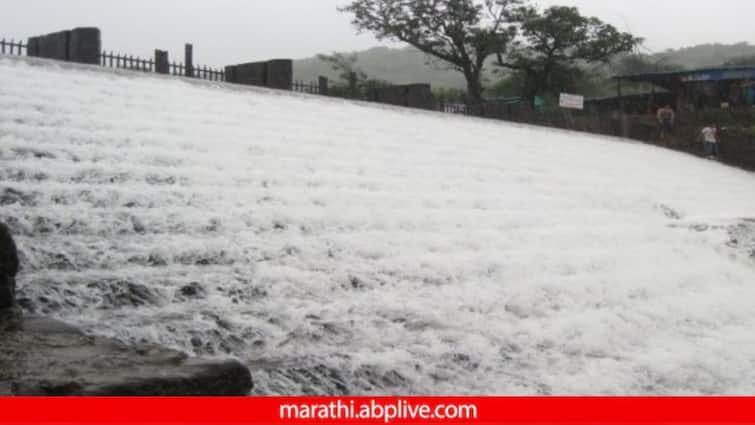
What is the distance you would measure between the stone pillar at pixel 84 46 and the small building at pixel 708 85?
48.6 ft

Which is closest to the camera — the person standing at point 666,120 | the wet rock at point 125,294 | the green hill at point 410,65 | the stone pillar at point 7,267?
the stone pillar at point 7,267

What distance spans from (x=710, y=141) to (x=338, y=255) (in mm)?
11580

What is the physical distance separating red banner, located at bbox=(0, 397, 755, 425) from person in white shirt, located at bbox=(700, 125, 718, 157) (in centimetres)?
1181

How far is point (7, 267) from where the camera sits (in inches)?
75.2

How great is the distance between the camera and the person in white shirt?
12664 millimetres

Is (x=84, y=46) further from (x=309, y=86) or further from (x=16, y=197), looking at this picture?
(x=309, y=86)

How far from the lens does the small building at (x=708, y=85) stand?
17625 millimetres

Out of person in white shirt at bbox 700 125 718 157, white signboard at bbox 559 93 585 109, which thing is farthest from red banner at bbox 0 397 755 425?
white signboard at bbox 559 93 585 109

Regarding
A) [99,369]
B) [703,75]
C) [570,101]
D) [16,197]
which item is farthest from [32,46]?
[703,75]

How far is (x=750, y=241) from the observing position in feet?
15.9

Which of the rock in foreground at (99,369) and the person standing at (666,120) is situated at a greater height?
the person standing at (666,120)

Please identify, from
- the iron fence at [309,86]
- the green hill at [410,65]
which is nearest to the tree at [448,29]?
the iron fence at [309,86]

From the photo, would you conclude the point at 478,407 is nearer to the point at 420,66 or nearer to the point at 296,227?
the point at 296,227

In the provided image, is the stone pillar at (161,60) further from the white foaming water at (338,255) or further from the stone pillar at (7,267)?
the stone pillar at (7,267)
